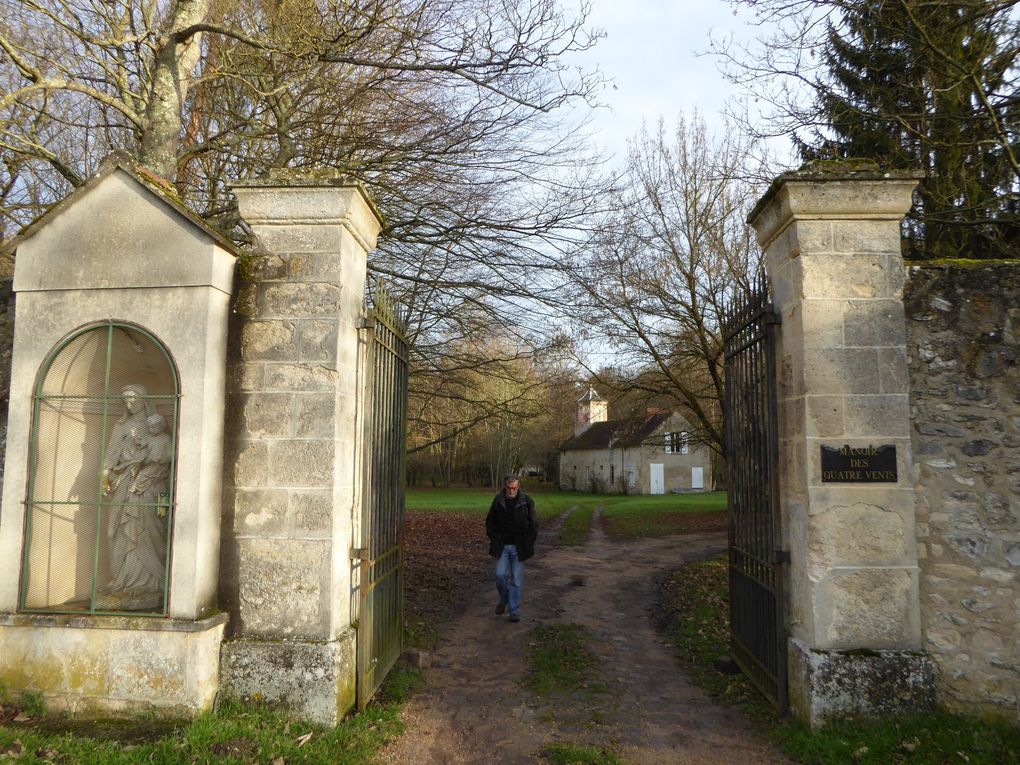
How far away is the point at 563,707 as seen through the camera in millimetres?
4879

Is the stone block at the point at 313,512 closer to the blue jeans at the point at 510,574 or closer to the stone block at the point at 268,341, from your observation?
the stone block at the point at 268,341

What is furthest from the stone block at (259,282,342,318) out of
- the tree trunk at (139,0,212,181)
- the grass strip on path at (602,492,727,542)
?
the grass strip on path at (602,492,727,542)

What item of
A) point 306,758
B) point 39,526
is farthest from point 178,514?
point 306,758

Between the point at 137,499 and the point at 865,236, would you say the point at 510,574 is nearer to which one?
the point at 137,499

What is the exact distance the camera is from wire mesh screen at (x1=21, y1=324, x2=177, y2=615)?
4.36 metres

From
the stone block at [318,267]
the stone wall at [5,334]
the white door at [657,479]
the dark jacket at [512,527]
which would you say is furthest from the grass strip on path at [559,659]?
the white door at [657,479]

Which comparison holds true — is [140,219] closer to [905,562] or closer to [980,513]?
[905,562]

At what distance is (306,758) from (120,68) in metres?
6.99

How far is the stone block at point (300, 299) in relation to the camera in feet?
14.5

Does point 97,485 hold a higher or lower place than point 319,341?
lower

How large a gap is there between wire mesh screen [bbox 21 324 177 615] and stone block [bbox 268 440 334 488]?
659 millimetres

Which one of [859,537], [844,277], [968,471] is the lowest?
[859,537]

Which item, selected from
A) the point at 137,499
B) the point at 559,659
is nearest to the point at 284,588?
the point at 137,499

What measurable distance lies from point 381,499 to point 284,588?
1153 millimetres
